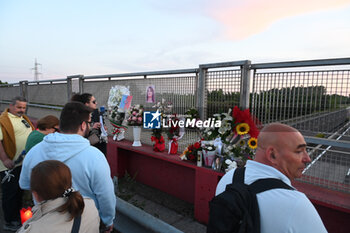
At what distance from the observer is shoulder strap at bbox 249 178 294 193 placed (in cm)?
118

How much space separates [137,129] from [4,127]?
2516mm

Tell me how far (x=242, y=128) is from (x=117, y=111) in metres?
3.35

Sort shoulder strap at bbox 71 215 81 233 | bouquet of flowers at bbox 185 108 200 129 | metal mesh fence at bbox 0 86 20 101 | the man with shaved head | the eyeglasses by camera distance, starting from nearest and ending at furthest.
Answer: the man with shaved head < shoulder strap at bbox 71 215 81 233 < the eyeglasses < bouquet of flowers at bbox 185 108 200 129 < metal mesh fence at bbox 0 86 20 101

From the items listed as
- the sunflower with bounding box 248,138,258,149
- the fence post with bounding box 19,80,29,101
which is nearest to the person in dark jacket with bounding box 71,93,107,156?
the sunflower with bounding box 248,138,258,149

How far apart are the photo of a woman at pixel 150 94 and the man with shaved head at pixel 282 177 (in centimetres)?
380

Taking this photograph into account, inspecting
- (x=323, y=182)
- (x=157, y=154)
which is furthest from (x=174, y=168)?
(x=323, y=182)

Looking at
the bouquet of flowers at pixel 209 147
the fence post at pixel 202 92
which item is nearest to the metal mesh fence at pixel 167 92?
the fence post at pixel 202 92

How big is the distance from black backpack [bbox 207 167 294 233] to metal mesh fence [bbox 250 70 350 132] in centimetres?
220

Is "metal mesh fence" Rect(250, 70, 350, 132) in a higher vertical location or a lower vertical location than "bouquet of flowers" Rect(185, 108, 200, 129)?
higher

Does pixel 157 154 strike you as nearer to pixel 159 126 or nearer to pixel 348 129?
pixel 159 126

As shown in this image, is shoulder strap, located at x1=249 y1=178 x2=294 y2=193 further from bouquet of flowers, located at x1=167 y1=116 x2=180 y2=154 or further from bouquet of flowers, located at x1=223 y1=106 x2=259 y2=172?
bouquet of flowers, located at x1=167 y1=116 x2=180 y2=154

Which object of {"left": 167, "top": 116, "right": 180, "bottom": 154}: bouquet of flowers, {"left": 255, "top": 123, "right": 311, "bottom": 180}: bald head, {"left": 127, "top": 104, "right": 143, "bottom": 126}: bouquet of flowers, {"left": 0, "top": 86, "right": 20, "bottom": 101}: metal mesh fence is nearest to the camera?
{"left": 255, "top": 123, "right": 311, "bottom": 180}: bald head

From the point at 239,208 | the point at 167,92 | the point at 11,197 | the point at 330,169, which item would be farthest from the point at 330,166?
the point at 11,197

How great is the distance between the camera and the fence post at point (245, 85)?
11.5ft
